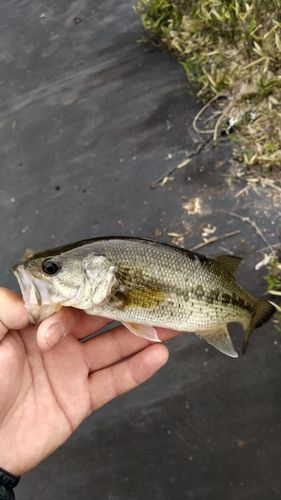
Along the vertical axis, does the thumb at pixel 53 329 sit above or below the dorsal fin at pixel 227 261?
above

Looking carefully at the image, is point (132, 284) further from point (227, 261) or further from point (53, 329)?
point (227, 261)

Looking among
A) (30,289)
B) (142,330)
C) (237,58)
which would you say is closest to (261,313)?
(142,330)

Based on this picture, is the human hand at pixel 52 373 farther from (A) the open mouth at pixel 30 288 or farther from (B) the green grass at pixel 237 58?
(B) the green grass at pixel 237 58

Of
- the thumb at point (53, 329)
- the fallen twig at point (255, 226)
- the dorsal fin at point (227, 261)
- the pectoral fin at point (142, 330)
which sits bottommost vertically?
the fallen twig at point (255, 226)

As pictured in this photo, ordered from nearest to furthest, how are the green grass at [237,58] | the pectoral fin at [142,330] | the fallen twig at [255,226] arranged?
the pectoral fin at [142,330] < the fallen twig at [255,226] < the green grass at [237,58]

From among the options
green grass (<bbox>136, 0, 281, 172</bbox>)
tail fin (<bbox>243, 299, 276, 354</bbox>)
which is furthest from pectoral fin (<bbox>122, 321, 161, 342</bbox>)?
green grass (<bbox>136, 0, 281, 172</bbox>)

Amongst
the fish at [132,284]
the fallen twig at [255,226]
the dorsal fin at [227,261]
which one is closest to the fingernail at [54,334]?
the fish at [132,284]

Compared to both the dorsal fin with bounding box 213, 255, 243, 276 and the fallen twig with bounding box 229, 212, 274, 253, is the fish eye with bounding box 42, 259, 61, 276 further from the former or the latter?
the fallen twig with bounding box 229, 212, 274, 253
